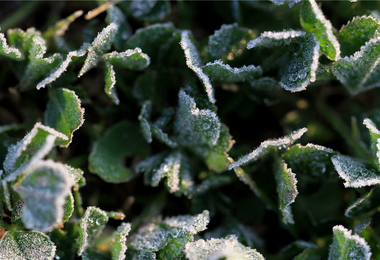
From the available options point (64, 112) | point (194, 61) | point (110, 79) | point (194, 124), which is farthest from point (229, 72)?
point (64, 112)

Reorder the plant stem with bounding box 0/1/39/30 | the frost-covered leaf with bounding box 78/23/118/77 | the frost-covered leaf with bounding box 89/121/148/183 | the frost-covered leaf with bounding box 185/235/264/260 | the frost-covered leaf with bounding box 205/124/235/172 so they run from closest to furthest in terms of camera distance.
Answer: the frost-covered leaf with bounding box 185/235/264/260
the frost-covered leaf with bounding box 78/23/118/77
the frost-covered leaf with bounding box 205/124/235/172
the frost-covered leaf with bounding box 89/121/148/183
the plant stem with bounding box 0/1/39/30

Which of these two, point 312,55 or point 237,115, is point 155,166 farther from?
point 312,55

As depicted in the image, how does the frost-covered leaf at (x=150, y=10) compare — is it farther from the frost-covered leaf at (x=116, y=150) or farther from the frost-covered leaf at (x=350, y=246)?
the frost-covered leaf at (x=350, y=246)

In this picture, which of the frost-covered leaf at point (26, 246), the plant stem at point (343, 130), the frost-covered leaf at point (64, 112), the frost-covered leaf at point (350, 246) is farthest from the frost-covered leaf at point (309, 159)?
the frost-covered leaf at point (26, 246)

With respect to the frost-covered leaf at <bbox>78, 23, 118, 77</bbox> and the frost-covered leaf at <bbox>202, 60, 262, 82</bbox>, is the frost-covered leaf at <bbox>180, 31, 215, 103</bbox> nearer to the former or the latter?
the frost-covered leaf at <bbox>202, 60, 262, 82</bbox>

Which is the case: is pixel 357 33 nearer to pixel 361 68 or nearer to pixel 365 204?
pixel 361 68

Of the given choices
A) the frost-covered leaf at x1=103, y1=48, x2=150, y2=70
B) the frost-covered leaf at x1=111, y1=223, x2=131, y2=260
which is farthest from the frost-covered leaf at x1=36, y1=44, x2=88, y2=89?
the frost-covered leaf at x1=111, y1=223, x2=131, y2=260
